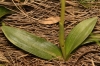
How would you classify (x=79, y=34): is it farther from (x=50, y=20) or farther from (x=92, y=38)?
(x=50, y=20)

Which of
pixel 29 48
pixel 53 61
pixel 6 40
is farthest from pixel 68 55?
pixel 6 40

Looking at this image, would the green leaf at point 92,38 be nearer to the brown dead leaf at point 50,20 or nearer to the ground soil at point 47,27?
the ground soil at point 47,27

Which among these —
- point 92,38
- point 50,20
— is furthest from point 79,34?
point 50,20

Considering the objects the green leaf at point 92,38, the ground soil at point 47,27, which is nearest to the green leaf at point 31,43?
the ground soil at point 47,27

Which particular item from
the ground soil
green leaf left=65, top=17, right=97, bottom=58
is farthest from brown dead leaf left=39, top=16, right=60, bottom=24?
green leaf left=65, top=17, right=97, bottom=58

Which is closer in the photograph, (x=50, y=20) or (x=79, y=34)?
(x=79, y=34)

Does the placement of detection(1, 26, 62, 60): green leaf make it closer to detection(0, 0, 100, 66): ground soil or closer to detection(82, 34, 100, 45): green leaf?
detection(0, 0, 100, 66): ground soil
